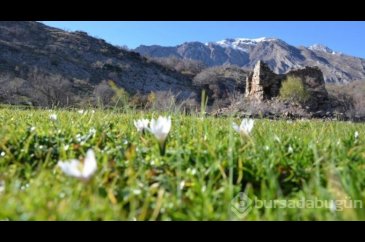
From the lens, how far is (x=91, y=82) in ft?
229

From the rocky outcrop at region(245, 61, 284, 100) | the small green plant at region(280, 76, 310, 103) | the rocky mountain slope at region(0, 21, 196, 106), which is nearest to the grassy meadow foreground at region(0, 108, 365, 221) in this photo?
the small green plant at region(280, 76, 310, 103)

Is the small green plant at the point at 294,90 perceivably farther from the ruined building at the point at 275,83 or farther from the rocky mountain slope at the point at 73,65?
the rocky mountain slope at the point at 73,65

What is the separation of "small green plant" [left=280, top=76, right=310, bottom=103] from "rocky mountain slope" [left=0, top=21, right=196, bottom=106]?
17.3 meters

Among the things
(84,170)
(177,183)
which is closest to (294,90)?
(177,183)

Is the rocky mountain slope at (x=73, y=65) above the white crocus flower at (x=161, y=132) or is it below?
above

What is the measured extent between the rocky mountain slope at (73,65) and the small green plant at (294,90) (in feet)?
56.7

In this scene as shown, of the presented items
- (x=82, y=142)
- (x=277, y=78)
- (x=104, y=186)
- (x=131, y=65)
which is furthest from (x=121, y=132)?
(x=131, y=65)

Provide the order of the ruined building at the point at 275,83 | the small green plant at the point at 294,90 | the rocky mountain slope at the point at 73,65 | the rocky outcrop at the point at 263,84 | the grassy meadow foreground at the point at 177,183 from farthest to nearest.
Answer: the rocky mountain slope at the point at 73,65
the ruined building at the point at 275,83
the rocky outcrop at the point at 263,84
the small green plant at the point at 294,90
the grassy meadow foreground at the point at 177,183

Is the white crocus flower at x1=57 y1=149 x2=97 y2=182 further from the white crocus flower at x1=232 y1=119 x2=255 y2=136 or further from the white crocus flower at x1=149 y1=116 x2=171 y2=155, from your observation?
the white crocus flower at x1=232 y1=119 x2=255 y2=136

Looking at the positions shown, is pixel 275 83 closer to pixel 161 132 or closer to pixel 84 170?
pixel 161 132

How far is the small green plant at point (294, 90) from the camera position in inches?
1623

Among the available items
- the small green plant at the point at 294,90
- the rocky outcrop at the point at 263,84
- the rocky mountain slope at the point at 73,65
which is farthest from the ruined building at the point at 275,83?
the rocky mountain slope at the point at 73,65
